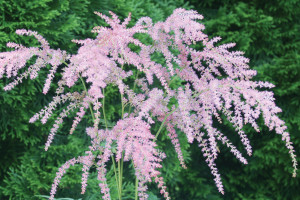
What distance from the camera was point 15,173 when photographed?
3.11 meters

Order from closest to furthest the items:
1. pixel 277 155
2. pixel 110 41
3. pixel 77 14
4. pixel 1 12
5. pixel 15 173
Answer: pixel 110 41, pixel 1 12, pixel 15 173, pixel 77 14, pixel 277 155

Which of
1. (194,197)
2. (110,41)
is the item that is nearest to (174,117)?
(110,41)

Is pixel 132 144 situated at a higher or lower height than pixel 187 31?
lower

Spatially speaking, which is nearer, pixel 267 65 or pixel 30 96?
pixel 30 96

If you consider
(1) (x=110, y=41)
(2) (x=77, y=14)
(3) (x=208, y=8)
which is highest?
(3) (x=208, y=8)

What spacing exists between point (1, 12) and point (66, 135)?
1.30 meters

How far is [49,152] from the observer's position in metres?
3.15

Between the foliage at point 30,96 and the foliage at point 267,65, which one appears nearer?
the foliage at point 30,96

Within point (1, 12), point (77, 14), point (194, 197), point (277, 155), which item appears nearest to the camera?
point (1, 12)

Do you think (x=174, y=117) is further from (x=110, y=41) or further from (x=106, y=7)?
(x=106, y=7)

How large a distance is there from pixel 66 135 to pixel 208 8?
2867 mm

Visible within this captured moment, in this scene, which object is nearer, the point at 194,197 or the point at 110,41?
the point at 110,41

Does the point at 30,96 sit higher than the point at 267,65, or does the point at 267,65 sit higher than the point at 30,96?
the point at 267,65

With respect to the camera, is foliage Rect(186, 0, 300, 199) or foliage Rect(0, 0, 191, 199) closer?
foliage Rect(0, 0, 191, 199)
